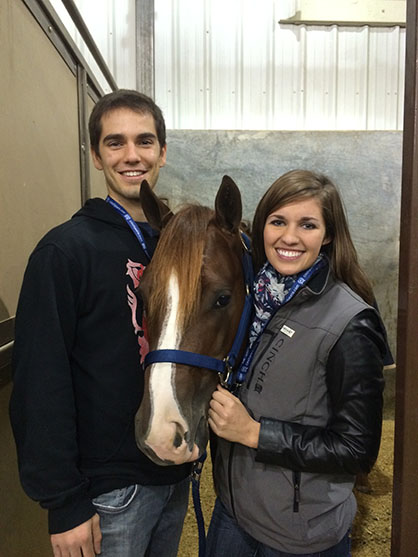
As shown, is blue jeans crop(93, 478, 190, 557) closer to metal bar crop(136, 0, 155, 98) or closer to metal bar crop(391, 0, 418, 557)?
metal bar crop(391, 0, 418, 557)

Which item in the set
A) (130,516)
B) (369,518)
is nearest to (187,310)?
(130,516)

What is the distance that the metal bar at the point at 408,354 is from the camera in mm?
807

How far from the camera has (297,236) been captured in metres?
0.97

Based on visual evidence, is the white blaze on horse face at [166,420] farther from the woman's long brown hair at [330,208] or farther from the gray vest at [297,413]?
the woman's long brown hair at [330,208]

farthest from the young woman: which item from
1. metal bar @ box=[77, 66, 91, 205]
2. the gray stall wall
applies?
the gray stall wall

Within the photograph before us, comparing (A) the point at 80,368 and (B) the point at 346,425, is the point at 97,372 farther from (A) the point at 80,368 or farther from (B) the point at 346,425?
(B) the point at 346,425

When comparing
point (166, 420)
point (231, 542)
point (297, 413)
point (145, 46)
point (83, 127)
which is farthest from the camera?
point (145, 46)

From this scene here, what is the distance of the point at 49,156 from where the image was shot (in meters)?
1.64

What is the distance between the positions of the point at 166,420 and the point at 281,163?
333cm

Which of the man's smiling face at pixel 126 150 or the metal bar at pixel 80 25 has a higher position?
the metal bar at pixel 80 25

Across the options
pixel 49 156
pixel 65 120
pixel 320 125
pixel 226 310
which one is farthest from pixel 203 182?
pixel 226 310

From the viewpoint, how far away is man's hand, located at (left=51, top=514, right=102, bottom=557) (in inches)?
33.8

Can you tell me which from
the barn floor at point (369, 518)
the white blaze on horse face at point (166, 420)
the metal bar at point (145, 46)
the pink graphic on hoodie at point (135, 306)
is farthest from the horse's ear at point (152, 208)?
the metal bar at point (145, 46)

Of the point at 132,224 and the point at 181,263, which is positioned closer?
the point at 181,263
